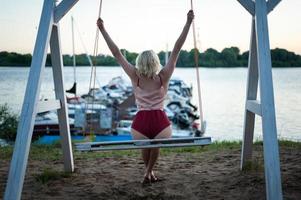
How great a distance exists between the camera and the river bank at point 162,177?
5.03 metres

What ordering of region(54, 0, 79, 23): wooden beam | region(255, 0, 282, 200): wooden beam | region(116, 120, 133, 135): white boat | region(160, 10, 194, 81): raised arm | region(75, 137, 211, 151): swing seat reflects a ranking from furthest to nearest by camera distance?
region(116, 120, 133, 135): white boat, region(160, 10, 194, 81): raised arm, region(54, 0, 79, 23): wooden beam, region(75, 137, 211, 151): swing seat, region(255, 0, 282, 200): wooden beam

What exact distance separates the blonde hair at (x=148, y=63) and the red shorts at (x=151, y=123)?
17.1 inches

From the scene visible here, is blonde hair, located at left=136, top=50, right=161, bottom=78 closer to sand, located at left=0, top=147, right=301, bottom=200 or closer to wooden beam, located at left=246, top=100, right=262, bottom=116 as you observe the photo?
wooden beam, located at left=246, top=100, right=262, bottom=116

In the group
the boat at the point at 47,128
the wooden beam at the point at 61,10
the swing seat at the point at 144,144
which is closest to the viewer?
the swing seat at the point at 144,144

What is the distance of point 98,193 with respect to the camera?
509 cm

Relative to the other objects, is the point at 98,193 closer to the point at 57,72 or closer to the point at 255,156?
the point at 57,72

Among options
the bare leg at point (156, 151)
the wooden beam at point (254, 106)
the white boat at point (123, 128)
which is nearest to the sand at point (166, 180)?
the bare leg at point (156, 151)

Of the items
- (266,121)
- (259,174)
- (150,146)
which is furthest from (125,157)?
(266,121)

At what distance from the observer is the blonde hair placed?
511 cm

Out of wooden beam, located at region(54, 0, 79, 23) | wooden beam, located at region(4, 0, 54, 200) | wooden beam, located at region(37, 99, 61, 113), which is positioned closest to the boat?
wooden beam, located at region(37, 99, 61, 113)

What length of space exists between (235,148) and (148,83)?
11.6ft

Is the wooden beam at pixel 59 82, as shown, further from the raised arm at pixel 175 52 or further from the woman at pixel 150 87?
the raised arm at pixel 175 52

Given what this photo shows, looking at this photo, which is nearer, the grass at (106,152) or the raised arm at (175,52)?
the raised arm at (175,52)

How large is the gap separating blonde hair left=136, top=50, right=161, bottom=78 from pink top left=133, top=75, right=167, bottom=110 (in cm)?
8
